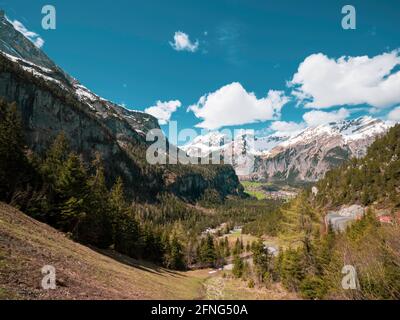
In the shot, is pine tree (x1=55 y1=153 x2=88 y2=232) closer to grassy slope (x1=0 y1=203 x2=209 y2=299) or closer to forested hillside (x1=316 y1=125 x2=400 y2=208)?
grassy slope (x1=0 y1=203 x2=209 y2=299)

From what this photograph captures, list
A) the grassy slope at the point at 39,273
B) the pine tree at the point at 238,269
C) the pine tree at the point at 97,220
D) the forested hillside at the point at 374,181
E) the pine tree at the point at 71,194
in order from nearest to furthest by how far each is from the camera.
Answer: the grassy slope at the point at 39,273 < the pine tree at the point at 71,194 < the pine tree at the point at 97,220 < the pine tree at the point at 238,269 < the forested hillside at the point at 374,181

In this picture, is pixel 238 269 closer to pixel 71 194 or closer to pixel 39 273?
pixel 71 194

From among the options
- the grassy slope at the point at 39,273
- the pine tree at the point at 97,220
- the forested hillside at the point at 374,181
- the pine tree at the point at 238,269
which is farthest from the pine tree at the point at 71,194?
the forested hillside at the point at 374,181

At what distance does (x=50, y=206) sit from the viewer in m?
52.1

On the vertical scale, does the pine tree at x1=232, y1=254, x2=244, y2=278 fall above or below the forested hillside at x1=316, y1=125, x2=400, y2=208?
below

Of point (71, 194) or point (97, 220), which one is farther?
point (97, 220)

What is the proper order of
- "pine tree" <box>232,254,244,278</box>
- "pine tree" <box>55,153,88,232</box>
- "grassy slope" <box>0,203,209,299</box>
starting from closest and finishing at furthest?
"grassy slope" <box>0,203,209,299</box>, "pine tree" <box>55,153,88,232</box>, "pine tree" <box>232,254,244,278</box>

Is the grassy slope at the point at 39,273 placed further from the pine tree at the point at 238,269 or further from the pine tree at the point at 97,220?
the pine tree at the point at 238,269

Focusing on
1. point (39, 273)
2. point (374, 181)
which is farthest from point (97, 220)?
point (374, 181)

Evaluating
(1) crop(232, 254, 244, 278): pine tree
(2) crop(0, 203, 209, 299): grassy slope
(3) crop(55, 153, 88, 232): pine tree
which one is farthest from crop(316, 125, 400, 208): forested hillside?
(2) crop(0, 203, 209, 299): grassy slope
